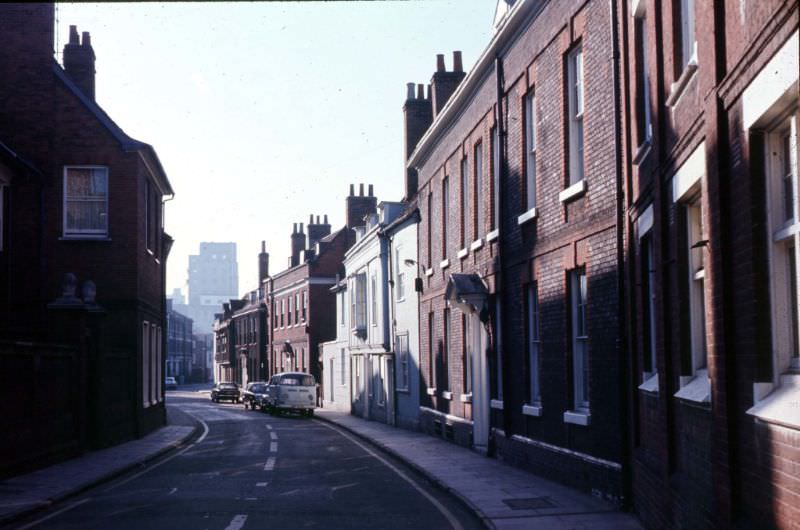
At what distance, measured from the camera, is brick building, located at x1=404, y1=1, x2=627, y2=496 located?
13602 mm

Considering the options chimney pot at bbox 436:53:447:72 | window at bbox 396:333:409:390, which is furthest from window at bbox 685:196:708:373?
window at bbox 396:333:409:390

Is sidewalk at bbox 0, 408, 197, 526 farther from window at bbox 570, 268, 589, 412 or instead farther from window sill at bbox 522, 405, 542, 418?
window at bbox 570, 268, 589, 412

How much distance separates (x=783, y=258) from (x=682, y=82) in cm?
327

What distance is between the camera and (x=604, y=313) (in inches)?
531

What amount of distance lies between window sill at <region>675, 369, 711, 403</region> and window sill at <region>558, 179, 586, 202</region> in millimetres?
5638

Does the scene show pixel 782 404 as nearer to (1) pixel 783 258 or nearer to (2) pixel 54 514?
(1) pixel 783 258

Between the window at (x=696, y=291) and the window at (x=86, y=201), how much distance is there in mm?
21811

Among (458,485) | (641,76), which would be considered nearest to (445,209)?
(458,485)

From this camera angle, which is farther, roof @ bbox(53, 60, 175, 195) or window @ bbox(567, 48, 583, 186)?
roof @ bbox(53, 60, 175, 195)

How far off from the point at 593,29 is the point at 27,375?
39.7 ft

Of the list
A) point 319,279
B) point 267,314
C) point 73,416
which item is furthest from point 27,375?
point 267,314

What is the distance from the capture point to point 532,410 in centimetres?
1697

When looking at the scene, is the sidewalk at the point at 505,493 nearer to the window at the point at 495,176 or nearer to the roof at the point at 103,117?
the window at the point at 495,176

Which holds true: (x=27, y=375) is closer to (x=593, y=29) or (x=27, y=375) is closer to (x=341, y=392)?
(x=593, y=29)
